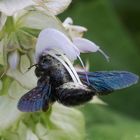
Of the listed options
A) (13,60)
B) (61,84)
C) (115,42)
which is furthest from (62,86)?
(115,42)

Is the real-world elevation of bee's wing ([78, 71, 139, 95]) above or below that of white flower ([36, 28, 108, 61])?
below

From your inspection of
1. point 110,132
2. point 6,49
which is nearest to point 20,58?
point 6,49

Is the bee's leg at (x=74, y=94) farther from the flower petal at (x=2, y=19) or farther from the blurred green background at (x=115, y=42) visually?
the blurred green background at (x=115, y=42)

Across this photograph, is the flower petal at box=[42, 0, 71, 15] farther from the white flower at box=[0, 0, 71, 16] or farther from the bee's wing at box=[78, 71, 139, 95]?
the bee's wing at box=[78, 71, 139, 95]

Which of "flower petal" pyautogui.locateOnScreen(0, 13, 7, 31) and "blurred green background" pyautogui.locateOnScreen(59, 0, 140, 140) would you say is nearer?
"flower petal" pyautogui.locateOnScreen(0, 13, 7, 31)

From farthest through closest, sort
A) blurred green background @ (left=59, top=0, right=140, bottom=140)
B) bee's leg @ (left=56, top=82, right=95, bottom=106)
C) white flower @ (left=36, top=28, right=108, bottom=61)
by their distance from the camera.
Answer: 1. blurred green background @ (left=59, top=0, right=140, bottom=140)
2. white flower @ (left=36, top=28, right=108, bottom=61)
3. bee's leg @ (left=56, top=82, right=95, bottom=106)

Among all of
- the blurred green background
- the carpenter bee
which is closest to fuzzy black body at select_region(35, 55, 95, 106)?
the carpenter bee

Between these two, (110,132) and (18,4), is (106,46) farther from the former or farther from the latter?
(18,4)

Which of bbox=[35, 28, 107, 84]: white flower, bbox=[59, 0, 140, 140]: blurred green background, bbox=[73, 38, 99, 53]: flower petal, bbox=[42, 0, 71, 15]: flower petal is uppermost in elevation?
bbox=[42, 0, 71, 15]: flower petal
